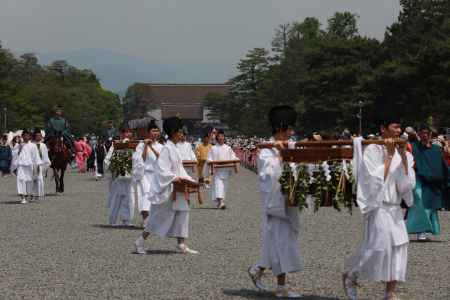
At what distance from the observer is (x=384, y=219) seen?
8.91 metres

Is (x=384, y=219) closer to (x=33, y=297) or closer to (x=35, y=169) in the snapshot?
(x=33, y=297)

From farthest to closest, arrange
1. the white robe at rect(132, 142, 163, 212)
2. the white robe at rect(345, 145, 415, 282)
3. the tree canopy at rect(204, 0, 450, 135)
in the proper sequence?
the tree canopy at rect(204, 0, 450, 135) → the white robe at rect(132, 142, 163, 212) → the white robe at rect(345, 145, 415, 282)

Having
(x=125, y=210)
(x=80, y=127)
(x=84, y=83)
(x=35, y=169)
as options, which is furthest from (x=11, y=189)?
(x=84, y=83)

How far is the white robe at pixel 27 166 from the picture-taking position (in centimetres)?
2542

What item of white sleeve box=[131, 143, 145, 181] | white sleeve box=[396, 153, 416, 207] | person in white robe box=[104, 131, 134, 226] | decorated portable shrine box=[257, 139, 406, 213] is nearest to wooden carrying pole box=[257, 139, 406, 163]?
decorated portable shrine box=[257, 139, 406, 213]

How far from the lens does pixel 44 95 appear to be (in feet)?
380

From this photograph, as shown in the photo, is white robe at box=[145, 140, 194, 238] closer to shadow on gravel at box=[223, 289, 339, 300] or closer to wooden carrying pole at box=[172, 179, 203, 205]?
wooden carrying pole at box=[172, 179, 203, 205]

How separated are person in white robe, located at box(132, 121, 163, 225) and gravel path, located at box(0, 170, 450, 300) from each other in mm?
553

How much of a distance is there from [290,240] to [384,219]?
1.01m

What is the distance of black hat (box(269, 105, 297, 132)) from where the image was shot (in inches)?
382

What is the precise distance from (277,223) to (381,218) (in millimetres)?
1100

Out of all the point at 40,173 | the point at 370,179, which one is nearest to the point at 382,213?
the point at 370,179

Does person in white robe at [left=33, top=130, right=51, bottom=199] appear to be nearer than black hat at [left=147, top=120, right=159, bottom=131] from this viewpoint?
No

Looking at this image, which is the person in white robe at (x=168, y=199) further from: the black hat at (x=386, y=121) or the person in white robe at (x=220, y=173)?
the person in white robe at (x=220, y=173)
